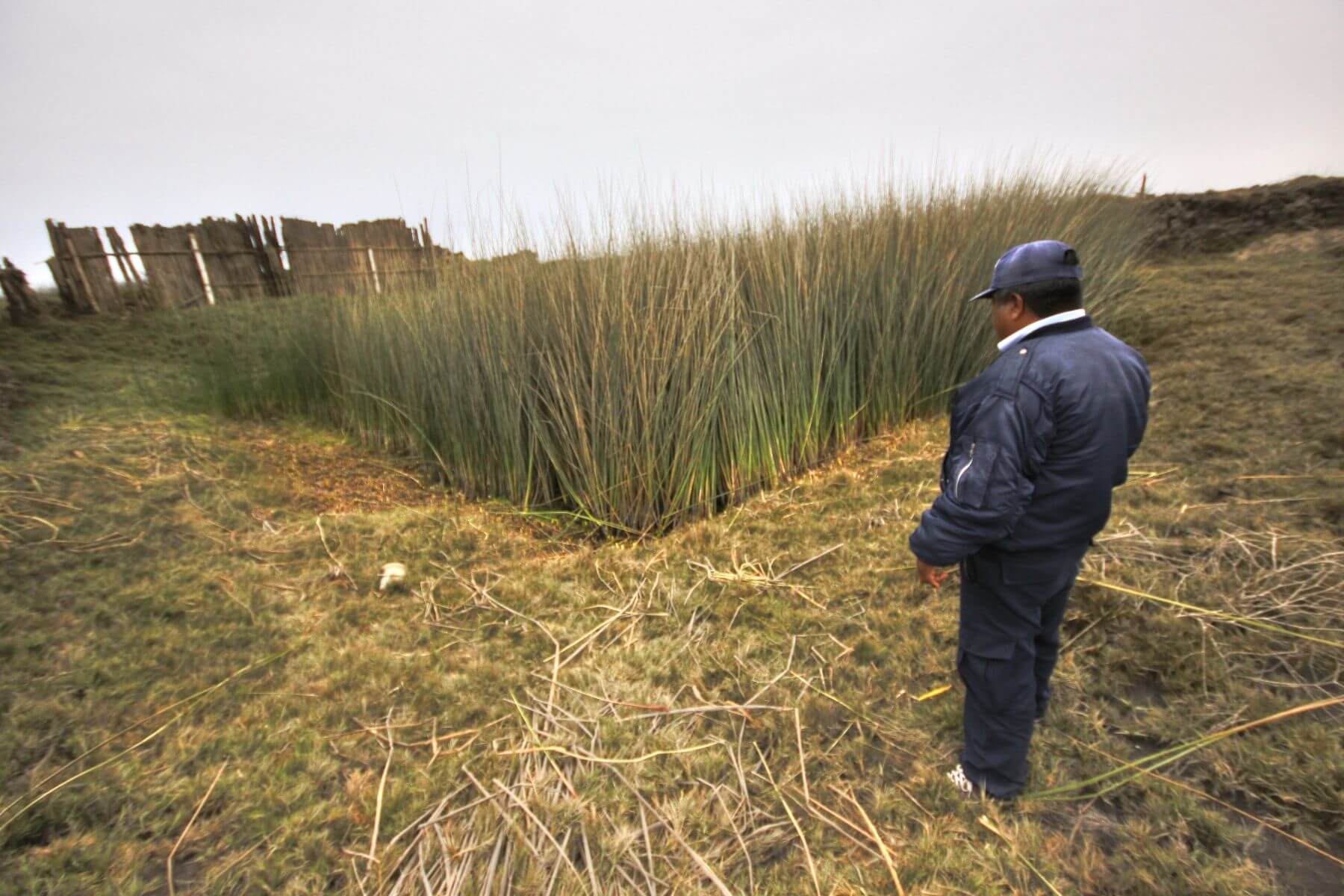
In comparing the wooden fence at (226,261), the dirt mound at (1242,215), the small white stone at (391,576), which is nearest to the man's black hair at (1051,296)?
the small white stone at (391,576)

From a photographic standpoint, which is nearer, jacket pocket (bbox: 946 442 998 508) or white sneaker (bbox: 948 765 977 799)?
jacket pocket (bbox: 946 442 998 508)

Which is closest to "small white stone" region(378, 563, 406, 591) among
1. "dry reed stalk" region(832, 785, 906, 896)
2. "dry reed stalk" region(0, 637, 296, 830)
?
"dry reed stalk" region(0, 637, 296, 830)

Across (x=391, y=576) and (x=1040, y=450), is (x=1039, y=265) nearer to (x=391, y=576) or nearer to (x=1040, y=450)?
(x=1040, y=450)

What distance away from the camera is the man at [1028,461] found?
1270 mm

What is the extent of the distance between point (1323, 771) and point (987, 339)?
3.84 m

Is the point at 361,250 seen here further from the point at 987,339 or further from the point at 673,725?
the point at 673,725

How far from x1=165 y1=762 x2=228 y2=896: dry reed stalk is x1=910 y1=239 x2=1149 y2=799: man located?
1954 mm

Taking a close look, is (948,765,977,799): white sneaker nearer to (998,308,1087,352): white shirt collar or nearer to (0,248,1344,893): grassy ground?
(0,248,1344,893): grassy ground

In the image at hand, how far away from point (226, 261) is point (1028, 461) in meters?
10.3

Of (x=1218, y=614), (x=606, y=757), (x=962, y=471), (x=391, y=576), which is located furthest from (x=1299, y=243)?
(x=391, y=576)

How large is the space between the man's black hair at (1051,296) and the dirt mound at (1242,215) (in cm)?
1000

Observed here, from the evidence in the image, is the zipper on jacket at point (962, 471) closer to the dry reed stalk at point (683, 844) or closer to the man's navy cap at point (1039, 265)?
the man's navy cap at point (1039, 265)

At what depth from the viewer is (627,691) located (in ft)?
6.97

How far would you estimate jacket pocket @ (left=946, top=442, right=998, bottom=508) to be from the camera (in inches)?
49.7
